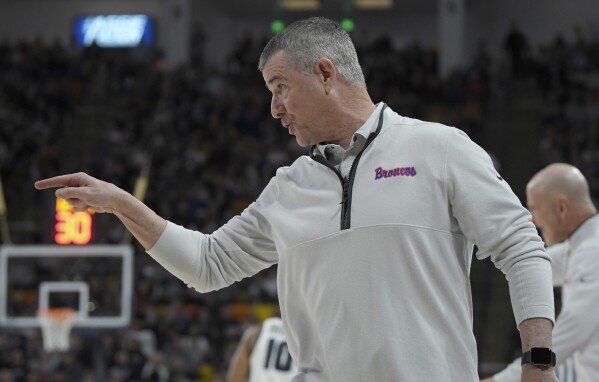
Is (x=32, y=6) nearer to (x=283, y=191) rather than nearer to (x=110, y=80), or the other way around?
(x=110, y=80)

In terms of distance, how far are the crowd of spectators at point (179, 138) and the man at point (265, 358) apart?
309 inches

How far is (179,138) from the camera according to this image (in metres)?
22.8

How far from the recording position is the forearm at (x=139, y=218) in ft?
11.3

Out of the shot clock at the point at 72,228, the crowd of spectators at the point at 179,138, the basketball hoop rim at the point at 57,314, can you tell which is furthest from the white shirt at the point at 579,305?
the shot clock at the point at 72,228

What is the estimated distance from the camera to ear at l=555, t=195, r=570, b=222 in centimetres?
554

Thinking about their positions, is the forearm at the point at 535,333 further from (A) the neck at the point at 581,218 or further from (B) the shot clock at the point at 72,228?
(B) the shot clock at the point at 72,228

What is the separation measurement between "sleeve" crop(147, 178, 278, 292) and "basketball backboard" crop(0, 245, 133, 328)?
514 inches

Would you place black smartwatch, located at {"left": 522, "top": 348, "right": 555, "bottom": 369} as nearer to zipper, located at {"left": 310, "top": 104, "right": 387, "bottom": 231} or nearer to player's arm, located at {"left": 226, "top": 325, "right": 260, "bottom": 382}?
zipper, located at {"left": 310, "top": 104, "right": 387, "bottom": 231}

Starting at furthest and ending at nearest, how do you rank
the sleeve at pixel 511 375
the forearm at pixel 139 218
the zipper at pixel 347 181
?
1. the sleeve at pixel 511 375
2. the forearm at pixel 139 218
3. the zipper at pixel 347 181

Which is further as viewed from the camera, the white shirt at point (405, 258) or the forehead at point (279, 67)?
the forehead at point (279, 67)

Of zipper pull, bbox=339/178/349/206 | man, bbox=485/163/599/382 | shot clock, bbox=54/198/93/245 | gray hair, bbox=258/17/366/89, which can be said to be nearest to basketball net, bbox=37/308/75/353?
shot clock, bbox=54/198/93/245

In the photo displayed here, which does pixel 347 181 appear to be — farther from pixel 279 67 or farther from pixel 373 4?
pixel 373 4

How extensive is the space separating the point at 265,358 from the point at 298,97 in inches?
170

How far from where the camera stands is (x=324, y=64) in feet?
11.5
